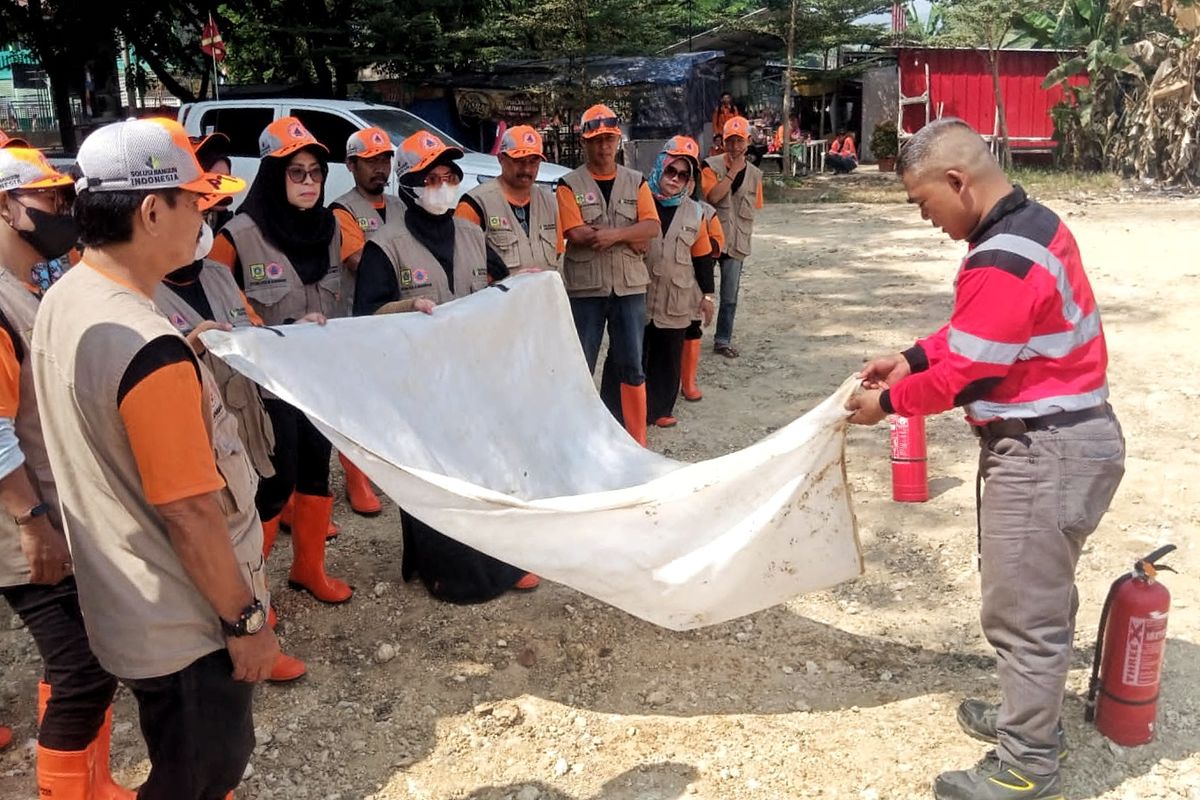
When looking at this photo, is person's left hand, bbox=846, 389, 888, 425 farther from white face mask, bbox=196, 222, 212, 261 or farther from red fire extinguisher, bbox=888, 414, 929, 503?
red fire extinguisher, bbox=888, 414, 929, 503

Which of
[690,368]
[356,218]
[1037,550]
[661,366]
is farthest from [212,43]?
[1037,550]

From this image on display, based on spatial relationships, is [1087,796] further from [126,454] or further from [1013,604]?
[126,454]

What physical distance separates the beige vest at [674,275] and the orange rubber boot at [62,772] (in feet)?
13.6

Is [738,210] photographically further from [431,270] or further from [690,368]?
[431,270]

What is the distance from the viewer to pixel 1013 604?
Answer: 8.92ft

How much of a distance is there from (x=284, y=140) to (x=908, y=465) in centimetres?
323

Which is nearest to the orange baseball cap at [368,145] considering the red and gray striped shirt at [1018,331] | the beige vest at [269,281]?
the beige vest at [269,281]

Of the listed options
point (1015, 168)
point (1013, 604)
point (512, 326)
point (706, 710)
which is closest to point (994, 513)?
point (1013, 604)

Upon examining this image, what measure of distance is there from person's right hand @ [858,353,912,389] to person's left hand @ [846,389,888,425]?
47 mm

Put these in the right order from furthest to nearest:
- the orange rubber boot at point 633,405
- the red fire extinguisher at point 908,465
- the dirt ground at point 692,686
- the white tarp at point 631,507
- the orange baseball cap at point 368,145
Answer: the orange rubber boot at point 633,405 → the red fire extinguisher at point 908,465 → the orange baseball cap at point 368,145 → the dirt ground at point 692,686 → the white tarp at point 631,507

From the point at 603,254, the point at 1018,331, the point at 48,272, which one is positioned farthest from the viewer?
the point at 603,254

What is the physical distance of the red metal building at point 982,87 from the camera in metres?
23.1

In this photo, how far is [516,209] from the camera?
4.93 meters

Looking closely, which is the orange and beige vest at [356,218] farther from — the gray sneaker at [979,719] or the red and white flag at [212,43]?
the red and white flag at [212,43]
